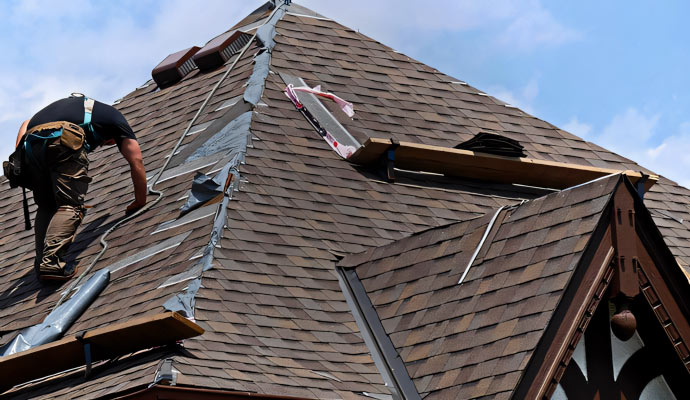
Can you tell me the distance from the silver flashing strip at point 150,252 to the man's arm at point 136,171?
3.43 ft

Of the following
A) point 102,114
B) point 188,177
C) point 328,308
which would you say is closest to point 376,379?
point 328,308

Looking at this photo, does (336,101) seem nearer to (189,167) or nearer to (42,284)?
(189,167)

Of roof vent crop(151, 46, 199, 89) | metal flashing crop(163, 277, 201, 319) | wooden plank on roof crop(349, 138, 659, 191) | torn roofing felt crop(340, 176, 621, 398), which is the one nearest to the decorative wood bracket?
torn roofing felt crop(340, 176, 621, 398)

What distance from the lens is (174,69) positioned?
1562 centimetres

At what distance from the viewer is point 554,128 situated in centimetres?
1517

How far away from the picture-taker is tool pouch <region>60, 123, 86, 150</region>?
11617 mm

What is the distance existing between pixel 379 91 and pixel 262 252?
14.0 feet

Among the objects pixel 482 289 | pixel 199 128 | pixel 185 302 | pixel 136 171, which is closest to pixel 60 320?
pixel 185 302

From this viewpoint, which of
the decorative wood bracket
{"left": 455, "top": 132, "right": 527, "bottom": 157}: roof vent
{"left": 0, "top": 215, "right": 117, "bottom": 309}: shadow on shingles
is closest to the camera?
the decorative wood bracket

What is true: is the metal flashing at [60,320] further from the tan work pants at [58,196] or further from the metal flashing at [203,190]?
the metal flashing at [203,190]

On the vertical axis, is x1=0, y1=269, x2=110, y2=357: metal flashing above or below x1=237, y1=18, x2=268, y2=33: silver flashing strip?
below

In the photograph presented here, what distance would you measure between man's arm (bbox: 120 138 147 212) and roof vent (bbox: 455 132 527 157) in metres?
3.51

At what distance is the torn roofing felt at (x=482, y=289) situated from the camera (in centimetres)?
896

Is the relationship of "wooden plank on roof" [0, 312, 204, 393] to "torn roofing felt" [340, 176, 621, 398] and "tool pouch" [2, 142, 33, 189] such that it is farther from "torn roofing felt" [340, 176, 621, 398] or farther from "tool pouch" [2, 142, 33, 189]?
"tool pouch" [2, 142, 33, 189]
